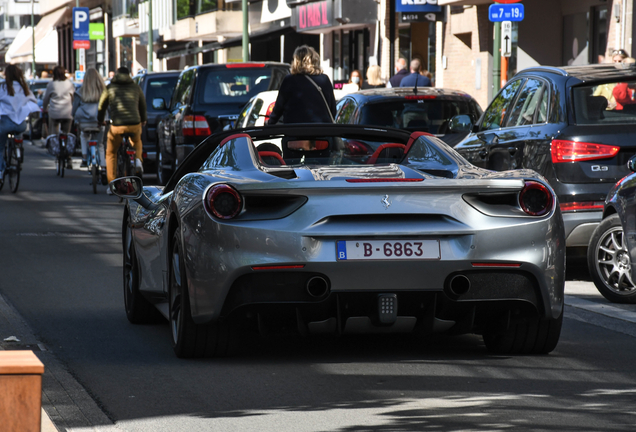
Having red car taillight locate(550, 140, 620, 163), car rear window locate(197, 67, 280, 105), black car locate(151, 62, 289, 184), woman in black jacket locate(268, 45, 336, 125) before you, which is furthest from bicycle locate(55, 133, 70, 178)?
red car taillight locate(550, 140, 620, 163)

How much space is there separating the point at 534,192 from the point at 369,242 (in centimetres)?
85

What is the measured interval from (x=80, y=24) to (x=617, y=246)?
4548cm

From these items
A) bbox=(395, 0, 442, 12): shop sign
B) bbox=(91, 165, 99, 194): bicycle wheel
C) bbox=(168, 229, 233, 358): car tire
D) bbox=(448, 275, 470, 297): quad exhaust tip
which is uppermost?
bbox=(395, 0, 442, 12): shop sign

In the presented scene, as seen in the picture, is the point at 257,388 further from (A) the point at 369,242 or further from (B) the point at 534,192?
(B) the point at 534,192

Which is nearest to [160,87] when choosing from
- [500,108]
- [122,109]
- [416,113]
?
[122,109]

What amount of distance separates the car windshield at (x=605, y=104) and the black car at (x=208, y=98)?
8.77 meters

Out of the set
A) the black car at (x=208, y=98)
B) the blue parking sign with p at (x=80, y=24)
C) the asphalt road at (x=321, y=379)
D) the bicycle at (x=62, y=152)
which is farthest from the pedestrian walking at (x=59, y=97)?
the blue parking sign with p at (x=80, y=24)

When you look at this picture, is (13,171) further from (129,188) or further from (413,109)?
(129,188)

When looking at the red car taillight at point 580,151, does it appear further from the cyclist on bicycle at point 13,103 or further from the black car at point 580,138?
the cyclist on bicycle at point 13,103

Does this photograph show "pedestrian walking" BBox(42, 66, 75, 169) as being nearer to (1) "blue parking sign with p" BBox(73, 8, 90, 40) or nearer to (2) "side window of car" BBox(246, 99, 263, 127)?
(2) "side window of car" BBox(246, 99, 263, 127)

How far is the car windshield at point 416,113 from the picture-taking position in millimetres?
13148

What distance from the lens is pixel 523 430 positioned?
4773 mm

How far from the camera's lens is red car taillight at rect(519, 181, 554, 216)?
5891 mm

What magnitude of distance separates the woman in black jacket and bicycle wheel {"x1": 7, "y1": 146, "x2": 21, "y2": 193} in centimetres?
666
